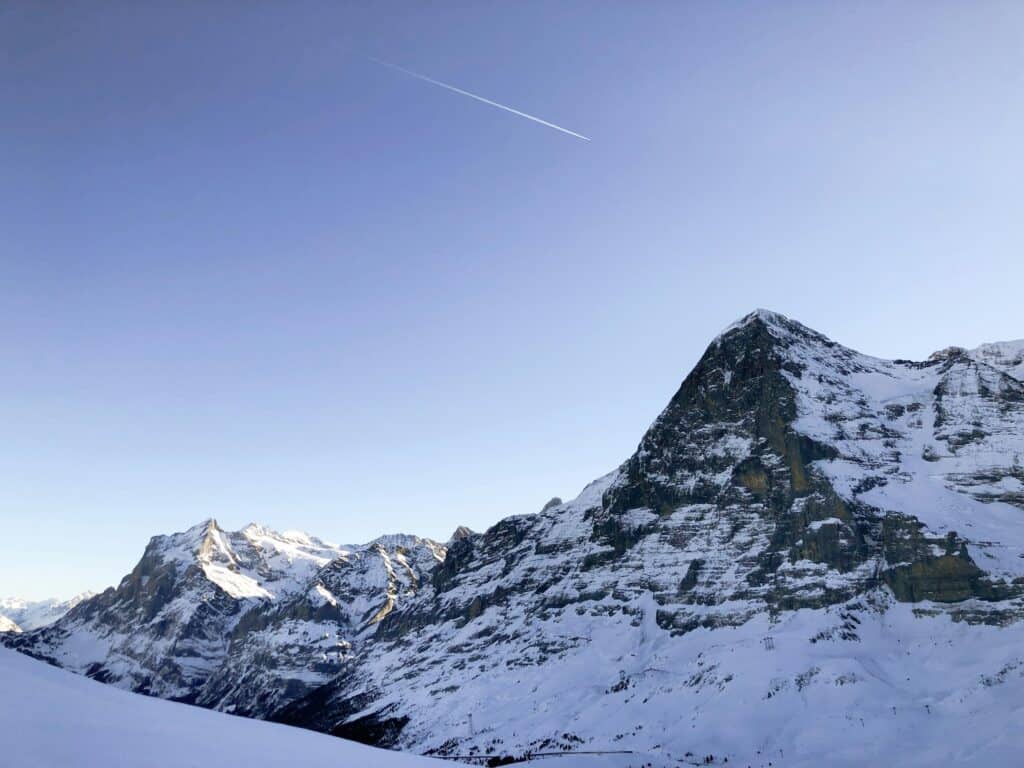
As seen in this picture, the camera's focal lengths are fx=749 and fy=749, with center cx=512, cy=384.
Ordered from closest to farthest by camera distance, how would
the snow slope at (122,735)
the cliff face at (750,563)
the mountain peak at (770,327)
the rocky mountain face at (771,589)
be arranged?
the snow slope at (122,735), the rocky mountain face at (771,589), the cliff face at (750,563), the mountain peak at (770,327)

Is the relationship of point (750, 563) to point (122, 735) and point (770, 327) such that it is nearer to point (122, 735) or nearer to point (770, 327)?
point (770, 327)

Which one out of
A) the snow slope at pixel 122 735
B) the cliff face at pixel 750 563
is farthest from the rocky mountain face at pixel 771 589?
the snow slope at pixel 122 735

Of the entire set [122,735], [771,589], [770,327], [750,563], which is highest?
[770,327]

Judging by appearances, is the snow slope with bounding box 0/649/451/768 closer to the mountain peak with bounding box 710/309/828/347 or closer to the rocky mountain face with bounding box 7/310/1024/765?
the rocky mountain face with bounding box 7/310/1024/765

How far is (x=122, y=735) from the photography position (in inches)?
195

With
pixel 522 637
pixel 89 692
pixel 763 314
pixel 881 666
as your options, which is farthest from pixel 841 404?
pixel 89 692

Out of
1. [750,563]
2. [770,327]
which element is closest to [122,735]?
[750,563]

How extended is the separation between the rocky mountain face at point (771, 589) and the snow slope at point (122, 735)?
274ft

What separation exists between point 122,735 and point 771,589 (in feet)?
428

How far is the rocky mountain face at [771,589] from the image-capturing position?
93062mm

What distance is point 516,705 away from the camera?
130 meters

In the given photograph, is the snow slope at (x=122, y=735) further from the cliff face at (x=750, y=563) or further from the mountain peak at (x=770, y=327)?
the mountain peak at (x=770, y=327)

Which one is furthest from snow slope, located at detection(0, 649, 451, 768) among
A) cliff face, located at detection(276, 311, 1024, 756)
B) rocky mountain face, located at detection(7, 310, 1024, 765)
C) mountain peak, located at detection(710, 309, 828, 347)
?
mountain peak, located at detection(710, 309, 828, 347)

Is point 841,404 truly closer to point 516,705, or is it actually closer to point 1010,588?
point 1010,588
